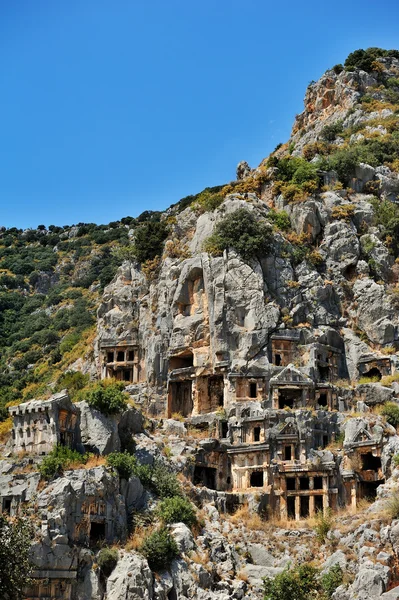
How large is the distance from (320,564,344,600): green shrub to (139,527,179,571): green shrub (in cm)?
811

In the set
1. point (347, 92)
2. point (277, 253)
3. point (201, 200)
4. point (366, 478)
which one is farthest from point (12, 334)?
point (366, 478)

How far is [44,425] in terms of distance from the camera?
4453 cm

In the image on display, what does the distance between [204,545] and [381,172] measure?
44995mm

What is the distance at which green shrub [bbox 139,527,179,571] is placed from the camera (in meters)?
40.3

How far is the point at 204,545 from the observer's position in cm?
4319

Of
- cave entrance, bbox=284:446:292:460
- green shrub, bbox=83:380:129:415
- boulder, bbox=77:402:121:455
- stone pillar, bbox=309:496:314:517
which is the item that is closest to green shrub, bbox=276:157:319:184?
cave entrance, bbox=284:446:292:460

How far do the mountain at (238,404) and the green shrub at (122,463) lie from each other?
0.08 metres

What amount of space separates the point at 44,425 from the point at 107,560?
9267 mm

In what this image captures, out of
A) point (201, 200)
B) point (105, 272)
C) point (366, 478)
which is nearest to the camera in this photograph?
point (366, 478)

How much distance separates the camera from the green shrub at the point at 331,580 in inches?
1515

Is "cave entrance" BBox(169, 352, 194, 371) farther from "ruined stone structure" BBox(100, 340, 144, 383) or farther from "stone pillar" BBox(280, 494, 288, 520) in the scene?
"stone pillar" BBox(280, 494, 288, 520)

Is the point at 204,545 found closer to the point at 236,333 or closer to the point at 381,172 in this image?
the point at 236,333

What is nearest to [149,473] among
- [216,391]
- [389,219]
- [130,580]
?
[130,580]

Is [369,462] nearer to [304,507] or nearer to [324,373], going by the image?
[304,507]
